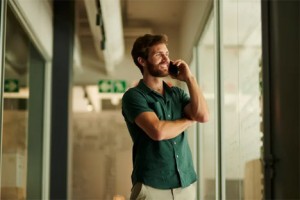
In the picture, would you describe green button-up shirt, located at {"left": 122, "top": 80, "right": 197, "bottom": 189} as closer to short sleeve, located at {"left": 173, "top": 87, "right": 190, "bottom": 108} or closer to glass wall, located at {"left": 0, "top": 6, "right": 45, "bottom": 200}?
short sleeve, located at {"left": 173, "top": 87, "right": 190, "bottom": 108}

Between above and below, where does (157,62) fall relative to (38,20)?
below

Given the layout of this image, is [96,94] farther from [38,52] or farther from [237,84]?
[237,84]

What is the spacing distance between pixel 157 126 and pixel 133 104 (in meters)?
0.17

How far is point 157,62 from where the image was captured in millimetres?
2973

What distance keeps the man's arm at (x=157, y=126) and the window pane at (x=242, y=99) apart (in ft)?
1.33

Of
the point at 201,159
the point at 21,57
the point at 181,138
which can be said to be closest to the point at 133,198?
the point at 181,138

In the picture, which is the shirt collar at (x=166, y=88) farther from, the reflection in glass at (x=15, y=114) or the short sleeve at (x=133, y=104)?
the reflection in glass at (x=15, y=114)

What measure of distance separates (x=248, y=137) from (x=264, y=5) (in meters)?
0.92

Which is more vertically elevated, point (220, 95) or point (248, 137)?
point (220, 95)

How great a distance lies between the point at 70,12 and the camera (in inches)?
238

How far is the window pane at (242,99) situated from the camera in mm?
3068

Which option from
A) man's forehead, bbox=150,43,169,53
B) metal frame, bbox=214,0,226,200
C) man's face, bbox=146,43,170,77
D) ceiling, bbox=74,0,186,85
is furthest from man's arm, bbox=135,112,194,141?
ceiling, bbox=74,0,186,85

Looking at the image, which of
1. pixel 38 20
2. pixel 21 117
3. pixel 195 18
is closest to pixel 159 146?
pixel 195 18

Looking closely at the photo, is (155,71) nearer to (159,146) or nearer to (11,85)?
(159,146)
